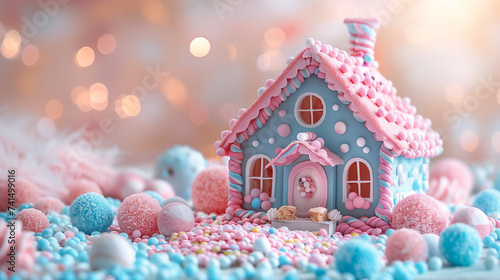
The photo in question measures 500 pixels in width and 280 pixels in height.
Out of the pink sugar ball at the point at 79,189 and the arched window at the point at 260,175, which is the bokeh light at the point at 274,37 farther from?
the arched window at the point at 260,175

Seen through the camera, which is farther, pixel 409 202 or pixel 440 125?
pixel 440 125

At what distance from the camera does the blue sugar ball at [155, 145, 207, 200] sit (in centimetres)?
494

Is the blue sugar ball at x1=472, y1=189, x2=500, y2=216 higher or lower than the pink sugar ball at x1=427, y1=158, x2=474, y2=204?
lower

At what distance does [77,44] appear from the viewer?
7.09m

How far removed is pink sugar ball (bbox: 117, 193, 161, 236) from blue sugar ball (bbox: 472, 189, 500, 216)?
2.29 meters

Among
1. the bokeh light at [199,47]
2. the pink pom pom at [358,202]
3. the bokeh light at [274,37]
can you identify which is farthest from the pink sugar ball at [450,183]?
the bokeh light at [199,47]

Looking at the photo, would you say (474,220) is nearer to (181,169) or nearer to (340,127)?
(340,127)

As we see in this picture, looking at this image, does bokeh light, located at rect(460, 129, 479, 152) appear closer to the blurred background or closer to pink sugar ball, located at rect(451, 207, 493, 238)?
the blurred background

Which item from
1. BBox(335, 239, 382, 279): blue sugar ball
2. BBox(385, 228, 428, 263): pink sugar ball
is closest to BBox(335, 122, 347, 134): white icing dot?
BBox(385, 228, 428, 263): pink sugar ball

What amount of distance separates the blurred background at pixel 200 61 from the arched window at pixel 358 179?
3187mm

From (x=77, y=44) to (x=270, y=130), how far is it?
4312mm

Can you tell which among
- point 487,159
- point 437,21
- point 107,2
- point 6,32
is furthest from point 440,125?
point 6,32

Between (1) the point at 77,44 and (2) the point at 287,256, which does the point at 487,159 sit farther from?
(1) the point at 77,44

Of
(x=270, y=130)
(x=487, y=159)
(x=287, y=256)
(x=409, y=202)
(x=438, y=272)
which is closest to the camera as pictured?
(x=438, y=272)
